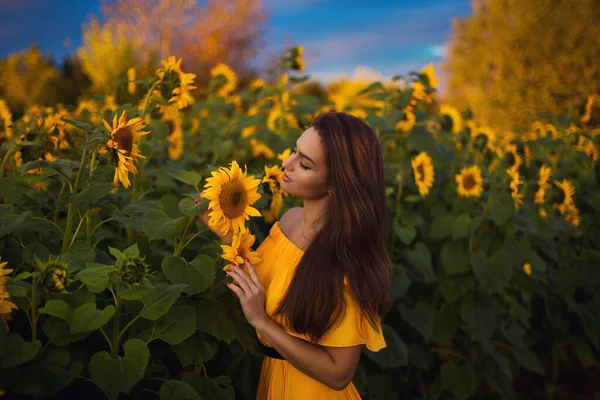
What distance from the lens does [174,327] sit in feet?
4.84

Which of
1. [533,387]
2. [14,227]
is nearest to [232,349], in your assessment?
[14,227]

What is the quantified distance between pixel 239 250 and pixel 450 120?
7.36 ft

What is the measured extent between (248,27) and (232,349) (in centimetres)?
1426

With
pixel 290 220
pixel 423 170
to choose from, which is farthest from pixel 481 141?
pixel 290 220

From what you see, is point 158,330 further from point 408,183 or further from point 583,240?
point 583,240

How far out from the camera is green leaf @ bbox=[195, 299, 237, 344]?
1541 millimetres

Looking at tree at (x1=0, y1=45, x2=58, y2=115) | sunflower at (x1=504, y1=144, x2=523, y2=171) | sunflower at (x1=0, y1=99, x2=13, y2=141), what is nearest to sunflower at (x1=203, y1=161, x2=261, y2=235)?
sunflower at (x1=0, y1=99, x2=13, y2=141)

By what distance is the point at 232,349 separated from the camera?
1.84 m

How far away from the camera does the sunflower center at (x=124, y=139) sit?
1.53 meters

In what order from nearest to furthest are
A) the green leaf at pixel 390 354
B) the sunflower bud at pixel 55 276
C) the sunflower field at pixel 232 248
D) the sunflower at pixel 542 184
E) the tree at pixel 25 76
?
1. the sunflower bud at pixel 55 276
2. the sunflower field at pixel 232 248
3. the green leaf at pixel 390 354
4. the sunflower at pixel 542 184
5. the tree at pixel 25 76

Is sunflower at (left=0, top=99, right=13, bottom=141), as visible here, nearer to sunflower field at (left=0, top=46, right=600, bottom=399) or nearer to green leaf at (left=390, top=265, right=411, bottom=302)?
sunflower field at (left=0, top=46, right=600, bottom=399)

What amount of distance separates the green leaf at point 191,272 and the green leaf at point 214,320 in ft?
0.26

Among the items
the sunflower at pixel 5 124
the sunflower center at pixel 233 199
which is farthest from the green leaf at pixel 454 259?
the sunflower at pixel 5 124

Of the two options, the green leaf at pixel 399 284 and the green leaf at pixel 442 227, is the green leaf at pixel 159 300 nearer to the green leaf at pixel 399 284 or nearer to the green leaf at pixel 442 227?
the green leaf at pixel 399 284
